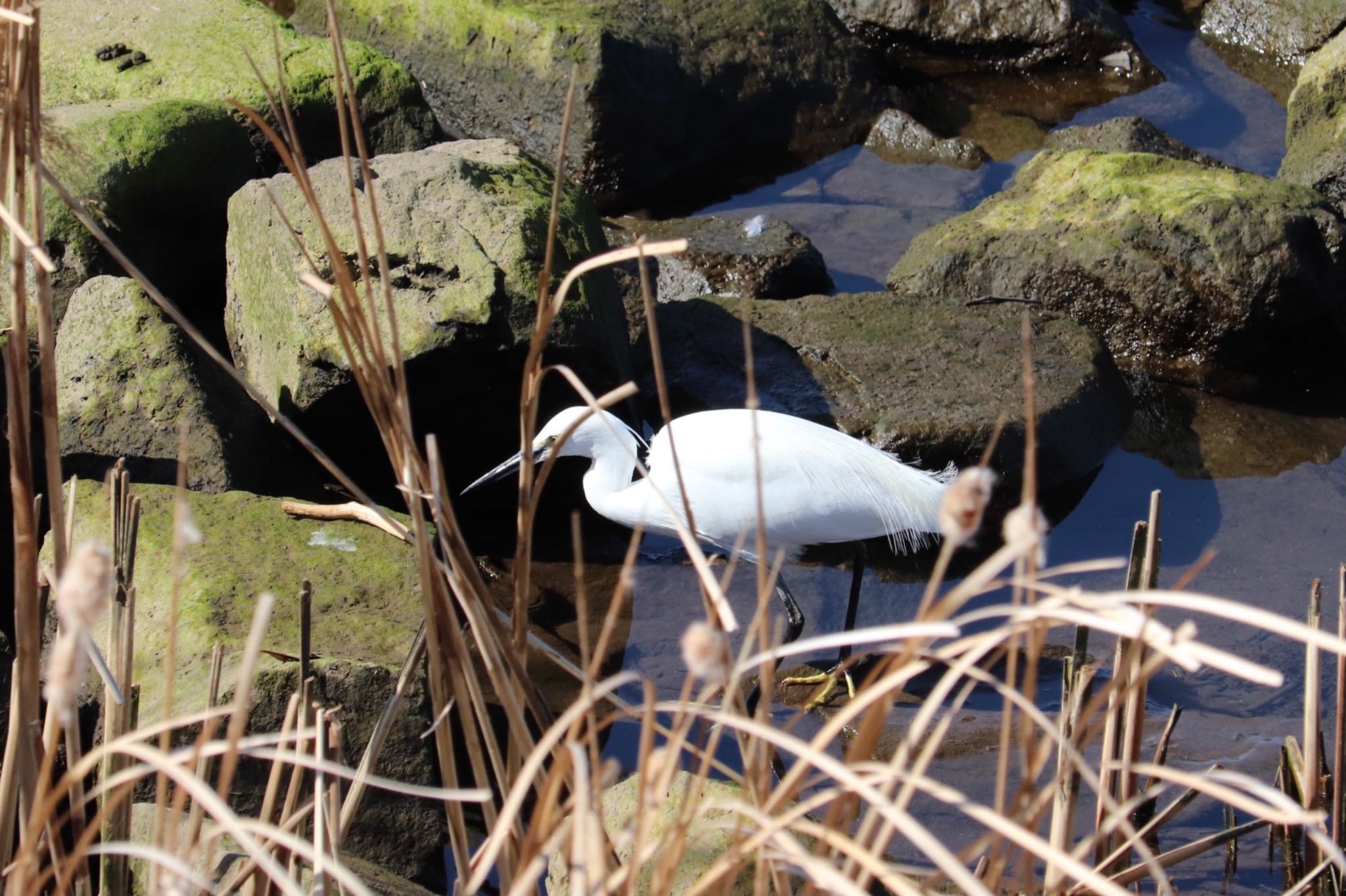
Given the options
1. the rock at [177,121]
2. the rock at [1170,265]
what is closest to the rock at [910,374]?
the rock at [1170,265]

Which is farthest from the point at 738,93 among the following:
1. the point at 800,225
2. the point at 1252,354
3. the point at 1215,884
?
the point at 1215,884

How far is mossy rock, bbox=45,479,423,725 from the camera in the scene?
8.63 ft

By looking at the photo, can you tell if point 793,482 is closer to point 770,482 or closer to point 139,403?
point 770,482

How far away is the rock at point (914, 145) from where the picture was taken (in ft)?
20.9

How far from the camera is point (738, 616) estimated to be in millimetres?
3785

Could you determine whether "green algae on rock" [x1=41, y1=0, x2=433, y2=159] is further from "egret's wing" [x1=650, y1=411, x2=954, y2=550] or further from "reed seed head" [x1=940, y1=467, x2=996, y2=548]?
"reed seed head" [x1=940, y1=467, x2=996, y2=548]

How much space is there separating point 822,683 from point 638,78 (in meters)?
3.40

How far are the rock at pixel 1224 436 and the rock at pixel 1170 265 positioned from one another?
0.15 m

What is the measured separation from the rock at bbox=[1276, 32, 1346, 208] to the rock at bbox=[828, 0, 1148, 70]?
158cm

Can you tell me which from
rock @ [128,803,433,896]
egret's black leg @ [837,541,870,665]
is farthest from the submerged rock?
rock @ [128,803,433,896]

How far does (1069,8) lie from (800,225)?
8.04 ft

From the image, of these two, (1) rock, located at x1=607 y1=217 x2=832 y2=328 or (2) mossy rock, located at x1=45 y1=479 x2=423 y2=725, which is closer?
(2) mossy rock, located at x1=45 y1=479 x2=423 y2=725

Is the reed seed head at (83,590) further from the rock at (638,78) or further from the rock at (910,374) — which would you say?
the rock at (638,78)

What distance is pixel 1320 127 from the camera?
5.72 m
